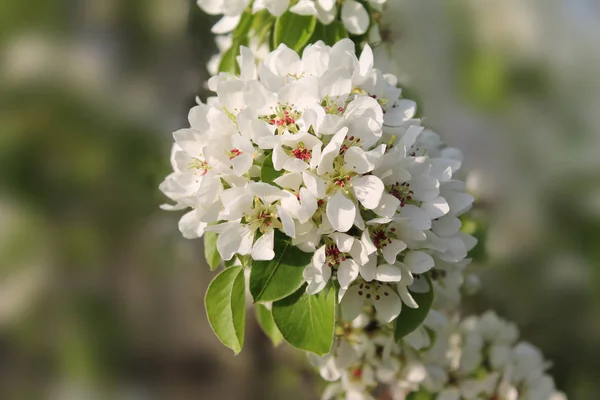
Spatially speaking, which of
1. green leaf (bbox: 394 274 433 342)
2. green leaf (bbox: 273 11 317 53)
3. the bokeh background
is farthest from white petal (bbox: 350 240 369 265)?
the bokeh background

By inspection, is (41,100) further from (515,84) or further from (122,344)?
(515,84)

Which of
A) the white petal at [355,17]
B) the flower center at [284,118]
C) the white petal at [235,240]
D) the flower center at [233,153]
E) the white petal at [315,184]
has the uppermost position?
the white petal at [355,17]

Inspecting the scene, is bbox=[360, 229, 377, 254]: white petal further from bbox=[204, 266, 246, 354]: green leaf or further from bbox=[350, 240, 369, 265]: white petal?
bbox=[204, 266, 246, 354]: green leaf

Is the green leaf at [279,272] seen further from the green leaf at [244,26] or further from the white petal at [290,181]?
the green leaf at [244,26]

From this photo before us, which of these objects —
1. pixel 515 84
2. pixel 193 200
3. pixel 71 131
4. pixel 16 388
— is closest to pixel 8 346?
pixel 16 388

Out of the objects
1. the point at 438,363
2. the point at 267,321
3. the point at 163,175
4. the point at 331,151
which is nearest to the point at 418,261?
the point at 331,151

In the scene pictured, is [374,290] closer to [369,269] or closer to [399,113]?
[369,269]

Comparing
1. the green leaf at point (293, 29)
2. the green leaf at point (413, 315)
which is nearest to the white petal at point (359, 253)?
the green leaf at point (413, 315)
